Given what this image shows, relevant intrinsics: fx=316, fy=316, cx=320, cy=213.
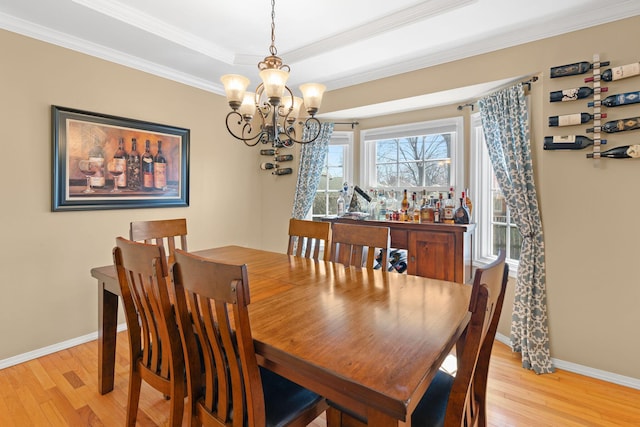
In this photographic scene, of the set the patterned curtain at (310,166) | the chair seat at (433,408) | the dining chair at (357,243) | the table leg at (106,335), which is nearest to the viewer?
the chair seat at (433,408)

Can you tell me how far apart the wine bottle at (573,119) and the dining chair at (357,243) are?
1527 millimetres

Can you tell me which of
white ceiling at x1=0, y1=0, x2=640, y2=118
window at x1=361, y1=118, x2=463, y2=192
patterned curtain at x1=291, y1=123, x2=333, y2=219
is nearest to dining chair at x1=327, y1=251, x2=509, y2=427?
white ceiling at x1=0, y1=0, x2=640, y2=118

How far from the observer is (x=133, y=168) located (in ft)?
9.96

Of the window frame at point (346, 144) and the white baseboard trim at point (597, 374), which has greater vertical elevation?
the window frame at point (346, 144)

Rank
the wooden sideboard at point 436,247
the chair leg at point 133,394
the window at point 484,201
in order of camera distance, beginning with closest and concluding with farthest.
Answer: the chair leg at point 133,394
the wooden sideboard at point 436,247
the window at point 484,201

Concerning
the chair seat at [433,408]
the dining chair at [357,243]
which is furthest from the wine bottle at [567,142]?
the chair seat at [433,408]

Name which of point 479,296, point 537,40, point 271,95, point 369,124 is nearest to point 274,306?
point 479,296

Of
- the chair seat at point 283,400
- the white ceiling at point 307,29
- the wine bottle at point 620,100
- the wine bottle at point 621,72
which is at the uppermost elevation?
the white ceiling at point 307,29

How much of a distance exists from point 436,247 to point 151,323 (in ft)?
7.53

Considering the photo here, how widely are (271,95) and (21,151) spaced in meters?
2.09

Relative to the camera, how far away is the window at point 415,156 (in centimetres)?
337

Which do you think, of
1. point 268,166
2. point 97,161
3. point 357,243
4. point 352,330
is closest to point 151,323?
point 352,330

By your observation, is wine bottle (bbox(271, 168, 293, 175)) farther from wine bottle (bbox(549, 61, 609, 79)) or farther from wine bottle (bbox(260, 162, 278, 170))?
wine bottle (bbox(549, 61, 609, 79))

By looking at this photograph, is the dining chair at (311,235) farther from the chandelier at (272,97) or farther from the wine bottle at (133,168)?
the wine bottle at (133,168)
